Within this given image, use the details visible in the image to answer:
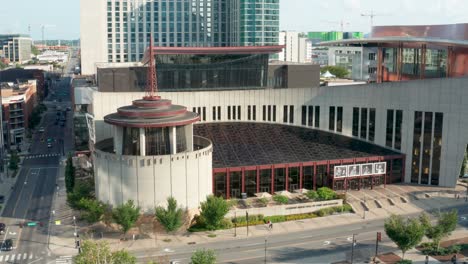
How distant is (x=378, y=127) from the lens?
97.2 meters

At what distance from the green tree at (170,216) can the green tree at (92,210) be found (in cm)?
830

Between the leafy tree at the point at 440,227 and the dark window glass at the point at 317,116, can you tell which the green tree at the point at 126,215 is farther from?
the dark window glass at the point at 317,116

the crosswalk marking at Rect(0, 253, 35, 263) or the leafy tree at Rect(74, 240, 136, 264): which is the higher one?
the leafy tree at Rect(74, 240, 136, 264)

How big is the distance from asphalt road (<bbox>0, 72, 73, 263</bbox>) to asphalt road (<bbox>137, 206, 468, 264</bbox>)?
13.9 meters

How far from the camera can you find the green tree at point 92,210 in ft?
238

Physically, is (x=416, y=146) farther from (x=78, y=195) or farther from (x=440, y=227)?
(x=78, y=195)

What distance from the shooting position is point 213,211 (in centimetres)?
7238

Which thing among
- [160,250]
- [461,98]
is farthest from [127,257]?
[461,98]

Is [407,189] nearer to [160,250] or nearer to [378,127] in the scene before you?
[378,127]

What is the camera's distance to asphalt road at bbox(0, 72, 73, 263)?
68062 millimetres

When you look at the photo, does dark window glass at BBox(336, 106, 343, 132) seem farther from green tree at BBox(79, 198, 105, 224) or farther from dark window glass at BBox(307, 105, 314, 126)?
green tree at BBox(79, 198, 105, 224)

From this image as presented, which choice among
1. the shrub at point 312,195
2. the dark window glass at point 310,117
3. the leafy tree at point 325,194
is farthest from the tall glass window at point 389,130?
the shrub at point 312,195

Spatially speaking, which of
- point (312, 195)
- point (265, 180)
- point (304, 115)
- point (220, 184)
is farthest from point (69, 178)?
point (304, 115)

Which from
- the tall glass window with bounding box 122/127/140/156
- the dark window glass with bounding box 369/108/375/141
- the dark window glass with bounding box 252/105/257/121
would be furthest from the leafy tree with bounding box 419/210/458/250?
the dark window glass with bounding box 252/105/257/121
